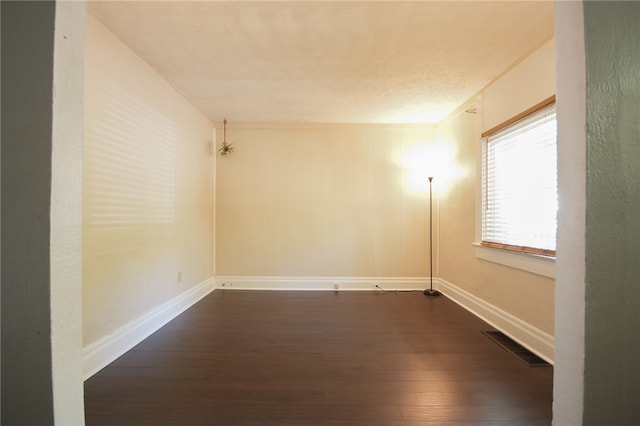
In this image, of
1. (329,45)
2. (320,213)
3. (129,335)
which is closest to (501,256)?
(320,213)

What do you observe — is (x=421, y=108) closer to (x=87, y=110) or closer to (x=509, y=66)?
(x=509, y=66)

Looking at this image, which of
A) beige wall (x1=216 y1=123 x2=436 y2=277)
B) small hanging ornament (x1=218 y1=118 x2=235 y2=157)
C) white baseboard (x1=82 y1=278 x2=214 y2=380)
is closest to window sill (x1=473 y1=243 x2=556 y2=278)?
beige wall (x1=216 y1=123 x2=436 y2=277)

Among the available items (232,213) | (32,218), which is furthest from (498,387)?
(232,213)

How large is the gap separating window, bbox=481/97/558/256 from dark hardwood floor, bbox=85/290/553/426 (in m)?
0.92

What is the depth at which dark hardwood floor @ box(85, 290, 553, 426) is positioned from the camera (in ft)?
4.62

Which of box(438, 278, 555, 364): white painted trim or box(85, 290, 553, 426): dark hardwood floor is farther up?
box(438, 278, 555, 364): white painted trim

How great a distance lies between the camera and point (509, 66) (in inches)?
90.2

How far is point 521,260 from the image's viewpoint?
2.18m

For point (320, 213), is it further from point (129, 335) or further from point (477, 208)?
point (129, 335)

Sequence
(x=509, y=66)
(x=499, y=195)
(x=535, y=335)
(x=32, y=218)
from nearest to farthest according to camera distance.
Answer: (x=32, y=218)
(x=535, y=335)
(x=509, y=66)
(x=499, y=195)

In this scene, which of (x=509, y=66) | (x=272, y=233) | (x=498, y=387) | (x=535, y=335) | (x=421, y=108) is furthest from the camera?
(x=272, y=233)

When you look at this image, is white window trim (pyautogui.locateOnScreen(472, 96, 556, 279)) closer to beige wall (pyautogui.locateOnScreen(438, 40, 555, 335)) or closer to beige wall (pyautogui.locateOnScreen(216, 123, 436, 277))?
beige wall (pyautogui.locateOnScreen(438, 40, 555, 335))

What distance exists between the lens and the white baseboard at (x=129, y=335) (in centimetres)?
175

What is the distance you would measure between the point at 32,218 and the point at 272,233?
310 centimetres
